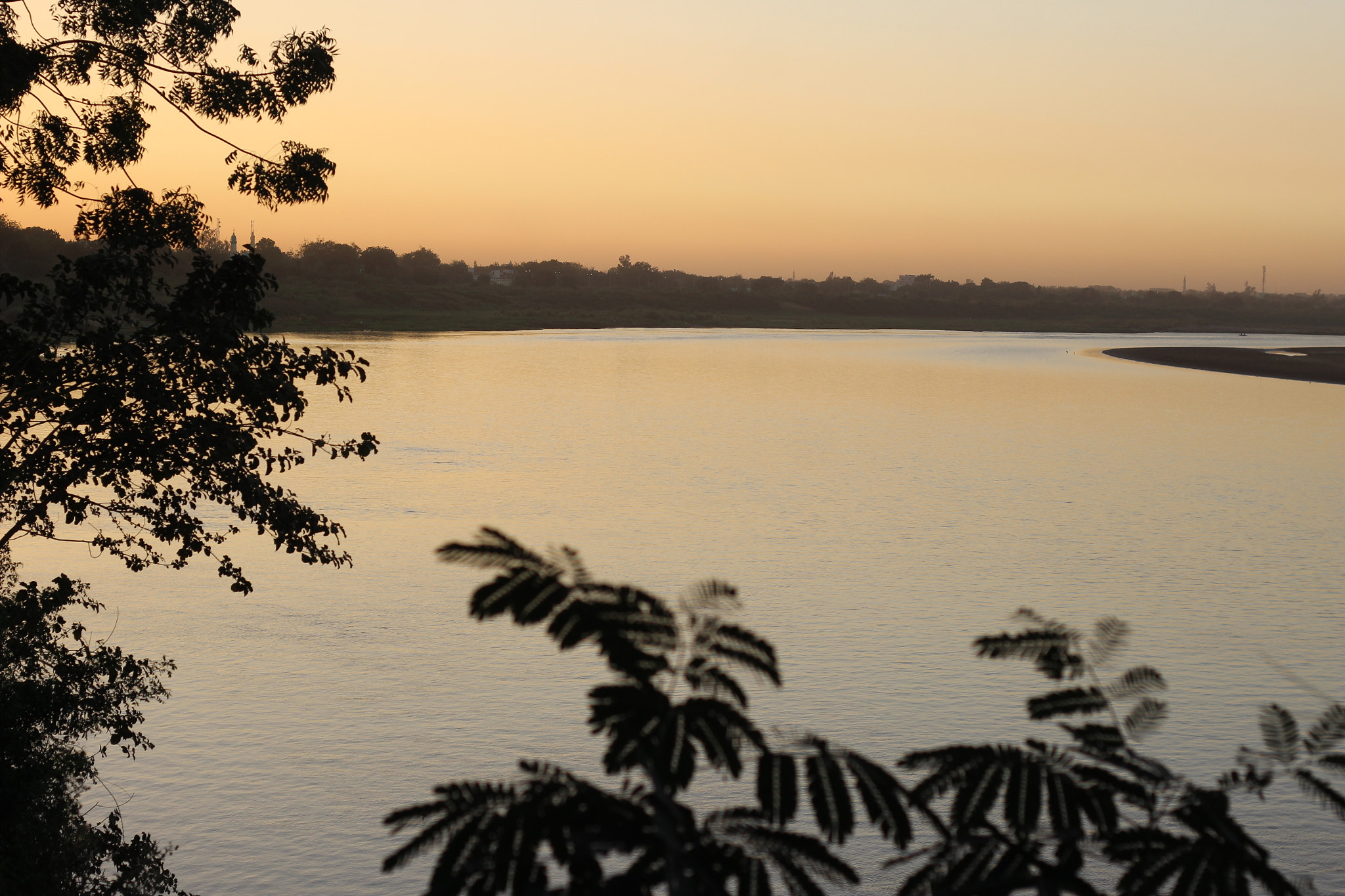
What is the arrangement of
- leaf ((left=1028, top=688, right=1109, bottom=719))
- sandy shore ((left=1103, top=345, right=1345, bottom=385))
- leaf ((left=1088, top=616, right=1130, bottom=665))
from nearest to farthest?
1. leaf ((left=1028, top=688, right=1109, bottom=719))
2. leaf ((left=1088, top=616, right=1130, bottom=665))
3. sandy shore ((left=1103, top=345, right=1345, bottom=385))

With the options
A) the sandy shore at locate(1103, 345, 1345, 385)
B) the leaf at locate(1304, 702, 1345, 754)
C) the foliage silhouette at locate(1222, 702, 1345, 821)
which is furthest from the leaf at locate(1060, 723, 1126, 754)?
the sandy shore at locate(1103, 345, 1345, 385)

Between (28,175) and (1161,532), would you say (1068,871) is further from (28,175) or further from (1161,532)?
(1161,532)

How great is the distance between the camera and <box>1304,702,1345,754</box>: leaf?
4.06m

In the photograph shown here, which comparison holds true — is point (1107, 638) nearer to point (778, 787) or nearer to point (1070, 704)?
point (1070, 704)

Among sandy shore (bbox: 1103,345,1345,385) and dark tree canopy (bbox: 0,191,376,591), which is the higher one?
dark tree canopy (bbox: 0,191,376,591)

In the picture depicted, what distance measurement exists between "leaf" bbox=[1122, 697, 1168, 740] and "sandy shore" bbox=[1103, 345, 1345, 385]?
72332 millimetres

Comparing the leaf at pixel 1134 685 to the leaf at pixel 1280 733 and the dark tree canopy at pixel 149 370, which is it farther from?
the dark tree canopy at pixel 149 370

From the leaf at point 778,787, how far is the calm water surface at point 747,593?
25.2 ft

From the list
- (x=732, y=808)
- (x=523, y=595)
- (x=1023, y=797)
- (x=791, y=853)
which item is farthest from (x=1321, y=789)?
(x=523, y=595)

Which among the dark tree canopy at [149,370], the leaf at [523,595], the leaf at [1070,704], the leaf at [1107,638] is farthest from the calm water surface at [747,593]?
the leaf at [523,595]

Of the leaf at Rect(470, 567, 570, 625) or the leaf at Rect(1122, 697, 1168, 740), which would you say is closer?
the leaf at Rect(470, 567, 570, 625)

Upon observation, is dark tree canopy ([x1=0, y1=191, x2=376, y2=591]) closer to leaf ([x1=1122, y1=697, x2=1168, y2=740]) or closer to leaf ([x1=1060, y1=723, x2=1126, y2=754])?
leaf ([x1=1122, y1=697, x2=1168, y2=740])

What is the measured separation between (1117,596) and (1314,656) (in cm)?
363

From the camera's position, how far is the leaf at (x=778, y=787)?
339cm
